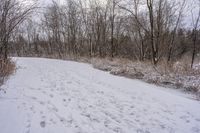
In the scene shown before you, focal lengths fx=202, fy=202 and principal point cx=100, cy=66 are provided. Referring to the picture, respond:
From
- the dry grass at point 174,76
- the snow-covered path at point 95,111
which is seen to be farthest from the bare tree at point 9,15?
the dry grass at point 174,76

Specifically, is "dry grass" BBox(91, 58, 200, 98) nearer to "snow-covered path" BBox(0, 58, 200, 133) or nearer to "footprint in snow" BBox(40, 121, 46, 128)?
"snow-covered path" BBox(0, 58, 200, 133)

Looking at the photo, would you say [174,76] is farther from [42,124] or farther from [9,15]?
[9,15]

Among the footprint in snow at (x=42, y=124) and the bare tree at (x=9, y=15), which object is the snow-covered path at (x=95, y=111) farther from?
the bare tree at (x=9, y=15)

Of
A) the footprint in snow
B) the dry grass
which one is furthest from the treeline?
the footprint in snow

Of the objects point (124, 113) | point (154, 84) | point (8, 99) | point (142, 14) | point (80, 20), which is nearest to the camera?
point (124, 113)

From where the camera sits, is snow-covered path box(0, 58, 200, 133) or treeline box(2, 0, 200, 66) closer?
snow-covered path box(0, 58, 200, 133)

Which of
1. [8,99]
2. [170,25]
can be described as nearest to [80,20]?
[170,25]

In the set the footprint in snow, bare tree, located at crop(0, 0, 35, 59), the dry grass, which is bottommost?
the footprint in snow

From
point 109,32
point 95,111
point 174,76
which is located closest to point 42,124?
point 95,111

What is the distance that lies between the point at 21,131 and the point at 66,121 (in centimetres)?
93

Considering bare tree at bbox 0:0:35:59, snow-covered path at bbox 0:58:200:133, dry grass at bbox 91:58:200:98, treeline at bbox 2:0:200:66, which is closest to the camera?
snow-covered path at bbox 0:58:200:133

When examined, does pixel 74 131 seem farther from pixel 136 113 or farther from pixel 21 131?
pixel 136 113

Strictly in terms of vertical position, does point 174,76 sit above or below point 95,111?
above

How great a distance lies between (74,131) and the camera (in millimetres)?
3844
